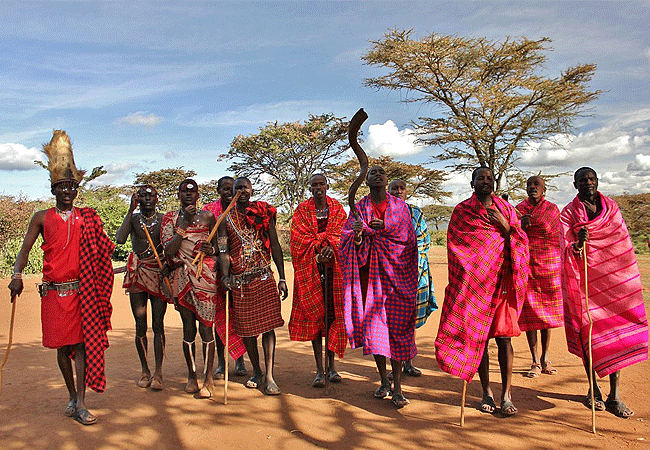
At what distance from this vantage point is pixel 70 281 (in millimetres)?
4336

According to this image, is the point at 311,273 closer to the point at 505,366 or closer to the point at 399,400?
the point at 399,400

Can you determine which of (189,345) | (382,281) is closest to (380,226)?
(382,281)

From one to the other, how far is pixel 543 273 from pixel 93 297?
14.6 ft

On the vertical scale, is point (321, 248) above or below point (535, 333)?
above

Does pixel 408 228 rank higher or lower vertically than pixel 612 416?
higher

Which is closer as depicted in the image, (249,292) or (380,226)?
(380,226)

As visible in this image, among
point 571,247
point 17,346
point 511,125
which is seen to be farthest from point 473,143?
point 17,346

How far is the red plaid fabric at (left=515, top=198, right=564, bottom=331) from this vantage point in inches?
206

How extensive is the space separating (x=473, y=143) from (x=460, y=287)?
49.6 ft

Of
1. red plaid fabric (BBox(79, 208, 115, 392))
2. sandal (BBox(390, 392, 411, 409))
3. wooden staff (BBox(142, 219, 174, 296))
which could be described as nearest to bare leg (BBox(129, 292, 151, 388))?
wooden staff (BBox(142, 219, 174, 296))

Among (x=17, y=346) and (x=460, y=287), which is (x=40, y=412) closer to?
(x=17, y=346)

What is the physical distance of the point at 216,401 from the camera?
4.81 m

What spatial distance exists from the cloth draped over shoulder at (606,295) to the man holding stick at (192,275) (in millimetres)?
3422

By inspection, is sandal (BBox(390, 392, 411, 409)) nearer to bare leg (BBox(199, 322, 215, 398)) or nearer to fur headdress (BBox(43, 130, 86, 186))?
bare leg (BBox(199, 322, 215, 398))
